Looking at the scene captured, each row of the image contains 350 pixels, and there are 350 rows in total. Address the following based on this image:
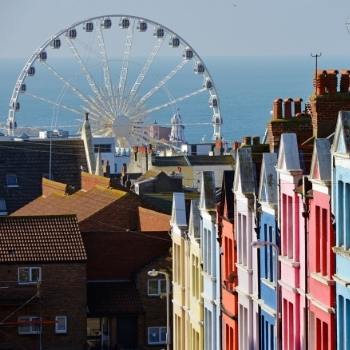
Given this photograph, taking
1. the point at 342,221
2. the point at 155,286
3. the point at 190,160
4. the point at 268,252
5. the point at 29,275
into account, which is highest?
the point at 342,221

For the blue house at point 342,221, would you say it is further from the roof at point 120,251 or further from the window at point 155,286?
the roof at point 120,251

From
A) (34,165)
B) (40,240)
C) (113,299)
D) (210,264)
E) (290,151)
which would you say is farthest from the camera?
(34,165)

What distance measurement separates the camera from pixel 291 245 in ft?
118

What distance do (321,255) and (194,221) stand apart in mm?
16228

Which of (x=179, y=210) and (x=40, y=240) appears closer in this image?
(x=179, y=210)

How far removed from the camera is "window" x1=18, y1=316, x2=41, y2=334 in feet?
212

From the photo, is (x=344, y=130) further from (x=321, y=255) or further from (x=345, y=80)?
(x=345, y=80)

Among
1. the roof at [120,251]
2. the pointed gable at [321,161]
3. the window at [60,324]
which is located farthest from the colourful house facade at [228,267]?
the roof at [120,251]

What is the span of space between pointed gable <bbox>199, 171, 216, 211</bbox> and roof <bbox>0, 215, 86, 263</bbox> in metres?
17.7

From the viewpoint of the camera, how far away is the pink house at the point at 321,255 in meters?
32.4

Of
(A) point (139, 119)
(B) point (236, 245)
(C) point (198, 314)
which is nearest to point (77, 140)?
(A) point (139, 119)

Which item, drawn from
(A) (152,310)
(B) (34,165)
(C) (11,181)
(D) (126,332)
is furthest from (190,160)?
(A) (152,310)

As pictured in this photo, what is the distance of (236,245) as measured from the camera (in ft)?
137

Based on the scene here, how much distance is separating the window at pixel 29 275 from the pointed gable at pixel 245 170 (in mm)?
24000
